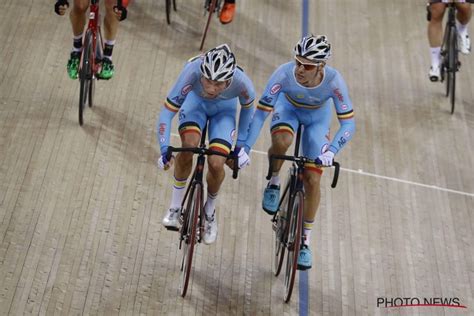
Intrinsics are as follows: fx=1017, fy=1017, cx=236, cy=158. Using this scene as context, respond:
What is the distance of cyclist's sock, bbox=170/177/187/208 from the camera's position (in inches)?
241

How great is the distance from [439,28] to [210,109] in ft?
9.88

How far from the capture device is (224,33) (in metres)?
9.09

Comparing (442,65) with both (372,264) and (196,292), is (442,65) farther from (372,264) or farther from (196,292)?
(196,292)

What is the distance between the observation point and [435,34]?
326 inches

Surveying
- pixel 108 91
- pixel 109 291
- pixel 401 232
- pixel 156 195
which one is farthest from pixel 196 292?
pixel 108 91

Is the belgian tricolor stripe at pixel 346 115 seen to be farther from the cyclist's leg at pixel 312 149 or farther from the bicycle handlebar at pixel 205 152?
the bicycle handlebar at pixel 205 152

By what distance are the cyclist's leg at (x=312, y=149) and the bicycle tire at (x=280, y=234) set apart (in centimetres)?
14

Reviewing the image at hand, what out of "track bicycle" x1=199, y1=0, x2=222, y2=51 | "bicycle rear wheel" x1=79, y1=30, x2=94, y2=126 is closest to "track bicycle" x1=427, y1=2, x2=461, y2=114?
"track bicycle" x1=199, y1=0, x2=222, y2=51

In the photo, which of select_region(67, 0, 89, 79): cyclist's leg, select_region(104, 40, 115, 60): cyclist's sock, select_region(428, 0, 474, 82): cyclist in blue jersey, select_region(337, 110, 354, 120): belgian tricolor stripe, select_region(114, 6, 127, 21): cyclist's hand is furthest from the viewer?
select_region(428, 0, 474, 82): cyclist in blue jersey

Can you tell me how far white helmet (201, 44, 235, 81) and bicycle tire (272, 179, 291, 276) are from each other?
3.19 feet

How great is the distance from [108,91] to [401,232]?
260 cm

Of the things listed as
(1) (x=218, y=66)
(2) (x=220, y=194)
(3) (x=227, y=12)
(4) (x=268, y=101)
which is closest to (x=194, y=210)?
(4) (x=268, y=101)

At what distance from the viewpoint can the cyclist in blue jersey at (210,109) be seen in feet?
18.5

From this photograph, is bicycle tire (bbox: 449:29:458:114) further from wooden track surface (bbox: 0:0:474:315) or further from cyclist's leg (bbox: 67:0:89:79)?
cyclist's leg (bbox: 67:0:89:79)
